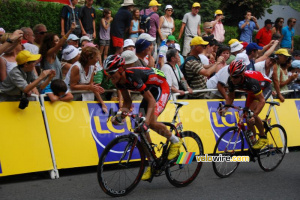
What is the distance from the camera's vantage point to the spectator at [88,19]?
1225 centimetres

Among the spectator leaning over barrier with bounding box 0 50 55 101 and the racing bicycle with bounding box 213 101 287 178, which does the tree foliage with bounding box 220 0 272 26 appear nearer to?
the racing bicycle with bounding box 213 101 287 178

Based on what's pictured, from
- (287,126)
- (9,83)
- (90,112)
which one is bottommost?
(287,126)

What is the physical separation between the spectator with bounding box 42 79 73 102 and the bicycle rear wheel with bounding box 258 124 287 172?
3577 mm

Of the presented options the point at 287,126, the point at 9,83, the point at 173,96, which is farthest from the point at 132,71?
the point at 287,126

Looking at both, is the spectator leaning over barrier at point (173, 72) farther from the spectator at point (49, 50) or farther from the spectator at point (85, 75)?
the spectator at point (49, 50)

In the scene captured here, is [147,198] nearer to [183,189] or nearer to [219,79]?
[183,189]

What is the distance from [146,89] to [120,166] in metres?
1.12

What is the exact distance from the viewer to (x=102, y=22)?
500 inches

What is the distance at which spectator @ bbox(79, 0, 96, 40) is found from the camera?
1225 cm

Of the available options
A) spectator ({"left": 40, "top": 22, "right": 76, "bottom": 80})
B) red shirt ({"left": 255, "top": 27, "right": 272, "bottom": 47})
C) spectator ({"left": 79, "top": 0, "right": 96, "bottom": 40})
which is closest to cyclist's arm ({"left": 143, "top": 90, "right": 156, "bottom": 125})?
spectator ({"left": 40, "top": 22, "right": 76, "bottom": 80})

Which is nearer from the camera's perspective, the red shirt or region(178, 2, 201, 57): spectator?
region(178, 2, 201, 57): spectator

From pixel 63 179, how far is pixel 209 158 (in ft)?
7.68

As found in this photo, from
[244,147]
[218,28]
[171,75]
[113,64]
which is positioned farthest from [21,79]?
[218,28]

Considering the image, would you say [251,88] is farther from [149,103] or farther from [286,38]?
[286,38]
